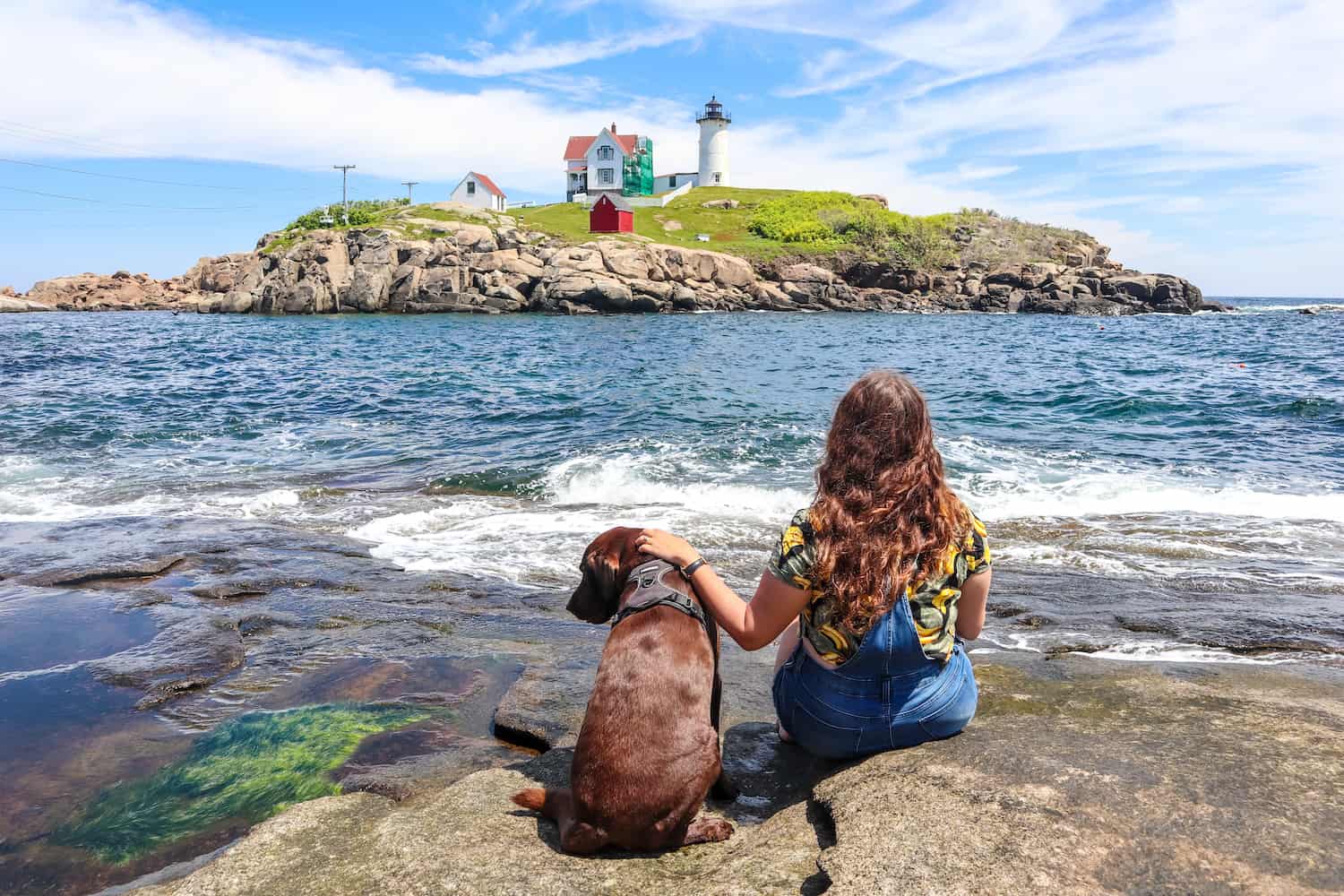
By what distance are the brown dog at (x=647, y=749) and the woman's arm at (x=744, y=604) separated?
140mm

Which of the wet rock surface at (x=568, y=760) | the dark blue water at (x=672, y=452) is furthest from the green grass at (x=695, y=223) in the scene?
the wet rock surface at (x=568, y=760)

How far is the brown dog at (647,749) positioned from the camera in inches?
129

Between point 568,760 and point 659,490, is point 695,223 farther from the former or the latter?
point 568,760

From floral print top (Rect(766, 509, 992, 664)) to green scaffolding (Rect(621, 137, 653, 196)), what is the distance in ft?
314

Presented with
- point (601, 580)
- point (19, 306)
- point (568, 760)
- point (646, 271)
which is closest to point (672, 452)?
point (601, 580)

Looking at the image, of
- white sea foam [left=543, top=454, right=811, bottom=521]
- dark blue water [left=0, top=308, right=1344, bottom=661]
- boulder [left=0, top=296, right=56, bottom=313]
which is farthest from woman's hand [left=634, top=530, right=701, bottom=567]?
boulder [left=0, top=296, right=56, bottom=313]

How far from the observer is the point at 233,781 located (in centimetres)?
434

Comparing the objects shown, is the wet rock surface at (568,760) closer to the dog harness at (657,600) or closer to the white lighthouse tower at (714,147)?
the dog harness at (657,600)

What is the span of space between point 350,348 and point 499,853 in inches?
1359

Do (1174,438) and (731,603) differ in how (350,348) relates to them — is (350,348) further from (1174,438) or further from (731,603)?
(731,603)

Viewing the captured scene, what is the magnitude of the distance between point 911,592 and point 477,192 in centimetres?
9164

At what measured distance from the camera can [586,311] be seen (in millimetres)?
58750

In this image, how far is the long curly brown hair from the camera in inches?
132

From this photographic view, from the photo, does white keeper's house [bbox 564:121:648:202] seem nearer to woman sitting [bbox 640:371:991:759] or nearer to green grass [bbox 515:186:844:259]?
green grass [bbox 515:186:844:259]
